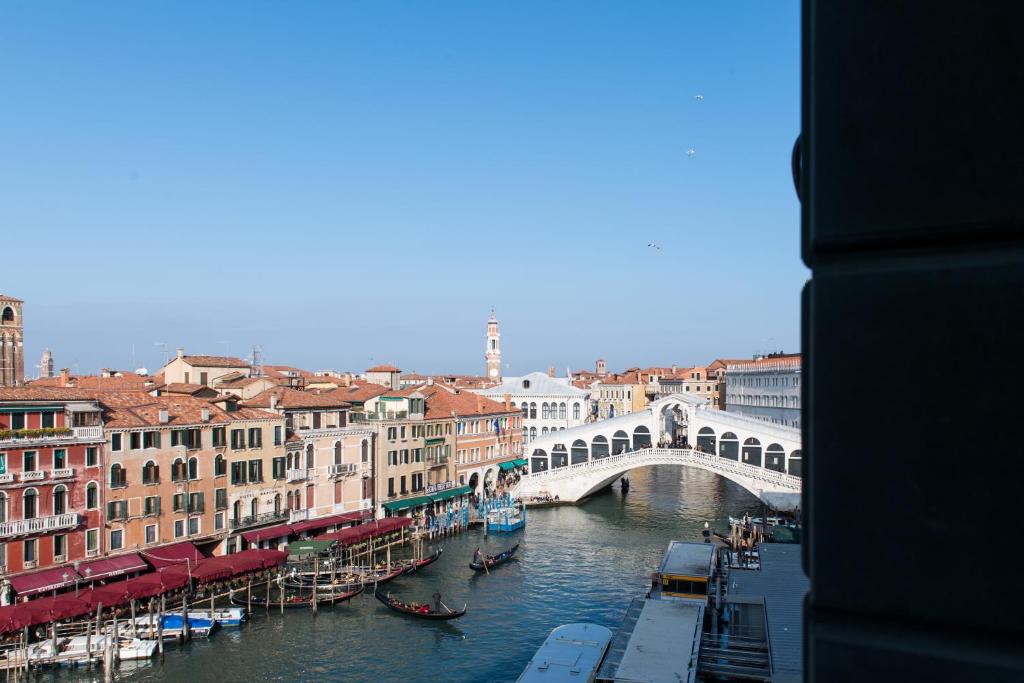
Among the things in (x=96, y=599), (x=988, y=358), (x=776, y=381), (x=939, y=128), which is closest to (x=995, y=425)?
(x=988, y=358)

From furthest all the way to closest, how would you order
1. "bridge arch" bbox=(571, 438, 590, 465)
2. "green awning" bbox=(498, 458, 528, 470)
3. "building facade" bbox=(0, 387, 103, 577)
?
1. "green awning" bbox=(498, 458, 528, 470)
2. "bridge arch" bbox=(571, 438, 590, 465)
3. "building facade" bbox=(0, 387, 103, 577)

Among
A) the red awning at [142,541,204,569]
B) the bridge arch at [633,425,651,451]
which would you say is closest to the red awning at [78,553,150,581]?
the red awning at [142,541,204,569]

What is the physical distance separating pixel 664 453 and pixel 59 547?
64.0ft

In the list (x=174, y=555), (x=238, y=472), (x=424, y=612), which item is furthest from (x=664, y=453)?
(x=174, y=555)

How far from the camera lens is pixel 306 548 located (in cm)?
2025

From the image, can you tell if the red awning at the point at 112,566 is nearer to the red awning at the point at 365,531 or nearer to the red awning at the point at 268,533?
the red awning at the point at 268,533

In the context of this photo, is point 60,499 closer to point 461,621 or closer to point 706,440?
point 461,621

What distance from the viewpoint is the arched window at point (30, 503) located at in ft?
54.4

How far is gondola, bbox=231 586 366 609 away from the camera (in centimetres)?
1800

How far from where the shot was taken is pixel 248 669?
1443 centimetres

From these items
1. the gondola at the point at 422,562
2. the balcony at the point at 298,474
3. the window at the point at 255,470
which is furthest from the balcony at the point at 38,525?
the gondola at the point at 422,562

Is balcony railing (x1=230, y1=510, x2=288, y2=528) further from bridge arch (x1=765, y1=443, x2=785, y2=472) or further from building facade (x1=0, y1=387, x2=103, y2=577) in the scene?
bridge arch (x1=765, y1=443, x2=785, y2=472)

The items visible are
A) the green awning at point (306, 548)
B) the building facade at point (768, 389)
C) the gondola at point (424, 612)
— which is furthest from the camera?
the building facade at point (768, 389)

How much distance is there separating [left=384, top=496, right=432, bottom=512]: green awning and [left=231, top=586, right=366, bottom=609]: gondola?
768 cm
